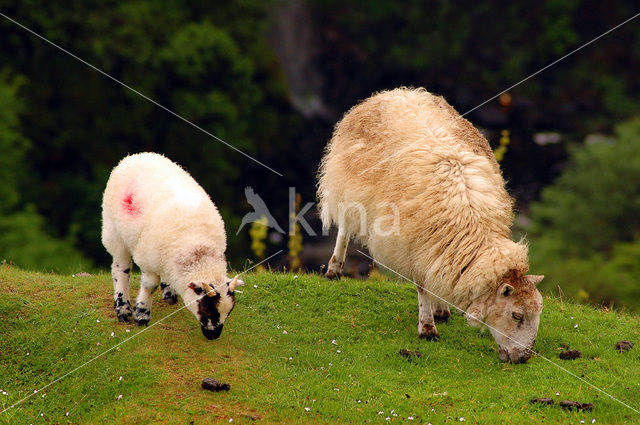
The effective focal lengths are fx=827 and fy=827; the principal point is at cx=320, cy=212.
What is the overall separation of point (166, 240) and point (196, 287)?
815mm

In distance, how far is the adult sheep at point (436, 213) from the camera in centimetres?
1006

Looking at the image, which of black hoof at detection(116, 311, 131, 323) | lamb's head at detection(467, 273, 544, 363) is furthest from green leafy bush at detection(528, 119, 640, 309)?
black hoof at detection(116, 311, 131, 323)

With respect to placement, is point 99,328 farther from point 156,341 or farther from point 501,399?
point 501,399

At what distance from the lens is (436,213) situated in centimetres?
1040

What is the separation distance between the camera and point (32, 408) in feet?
29.9

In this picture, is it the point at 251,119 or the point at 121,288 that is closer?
the point at 121,288

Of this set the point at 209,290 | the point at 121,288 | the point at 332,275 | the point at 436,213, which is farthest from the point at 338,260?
the point at 209,290

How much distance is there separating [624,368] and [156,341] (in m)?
5.81

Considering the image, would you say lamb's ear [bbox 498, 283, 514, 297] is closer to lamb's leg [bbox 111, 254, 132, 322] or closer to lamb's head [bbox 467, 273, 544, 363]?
lamb's head [bbox 467, 273, 544, 363]

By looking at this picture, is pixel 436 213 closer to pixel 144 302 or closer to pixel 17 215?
pixel 144 302

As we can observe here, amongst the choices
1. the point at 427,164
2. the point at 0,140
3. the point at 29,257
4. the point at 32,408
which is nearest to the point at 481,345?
the point at 427,164

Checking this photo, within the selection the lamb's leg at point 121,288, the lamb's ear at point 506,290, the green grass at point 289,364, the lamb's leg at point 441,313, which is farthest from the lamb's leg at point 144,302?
the lamb's ear at point 506,290

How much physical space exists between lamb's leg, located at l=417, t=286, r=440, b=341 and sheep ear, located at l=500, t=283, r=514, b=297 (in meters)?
1.24

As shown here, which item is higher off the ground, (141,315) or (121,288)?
(121,288)
